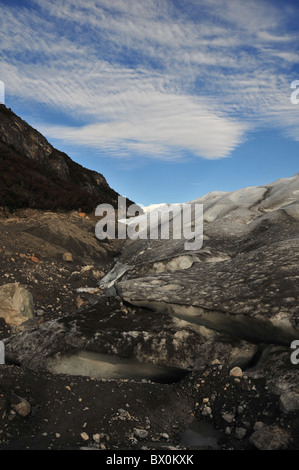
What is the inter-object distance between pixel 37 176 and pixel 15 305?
55.1 feet

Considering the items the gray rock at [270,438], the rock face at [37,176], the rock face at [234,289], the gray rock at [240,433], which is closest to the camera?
the gray rock at [270,438]

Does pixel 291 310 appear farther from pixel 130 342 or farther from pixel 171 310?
pixel 130 342

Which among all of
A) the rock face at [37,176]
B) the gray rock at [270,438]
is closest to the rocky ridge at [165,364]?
the gray rock at [270,438]

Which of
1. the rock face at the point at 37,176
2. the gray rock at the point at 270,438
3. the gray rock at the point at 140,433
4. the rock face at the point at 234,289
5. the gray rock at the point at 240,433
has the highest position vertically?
the rock face at the point at 37,176

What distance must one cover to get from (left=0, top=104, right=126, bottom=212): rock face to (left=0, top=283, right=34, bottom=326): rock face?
33.2ft

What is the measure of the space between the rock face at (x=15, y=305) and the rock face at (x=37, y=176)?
10.1 m

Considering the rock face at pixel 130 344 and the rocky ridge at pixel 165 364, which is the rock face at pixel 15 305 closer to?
the rocky ridge at pixel 165 364

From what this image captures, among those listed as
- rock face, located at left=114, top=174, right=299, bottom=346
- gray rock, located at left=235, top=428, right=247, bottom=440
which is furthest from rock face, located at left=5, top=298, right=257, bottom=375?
gray rock, located at left=235, top=428, right=247, bottom=440

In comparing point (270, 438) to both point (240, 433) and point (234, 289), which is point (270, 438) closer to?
point (240, 433)

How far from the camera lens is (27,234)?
642 inches

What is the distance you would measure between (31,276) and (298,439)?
424 inches

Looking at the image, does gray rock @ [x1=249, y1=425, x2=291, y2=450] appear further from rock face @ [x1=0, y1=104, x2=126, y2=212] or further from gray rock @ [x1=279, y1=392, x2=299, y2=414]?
rock face @ [x1=0, y1=104, x2=126, y2=212]

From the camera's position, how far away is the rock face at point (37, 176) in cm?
2055
